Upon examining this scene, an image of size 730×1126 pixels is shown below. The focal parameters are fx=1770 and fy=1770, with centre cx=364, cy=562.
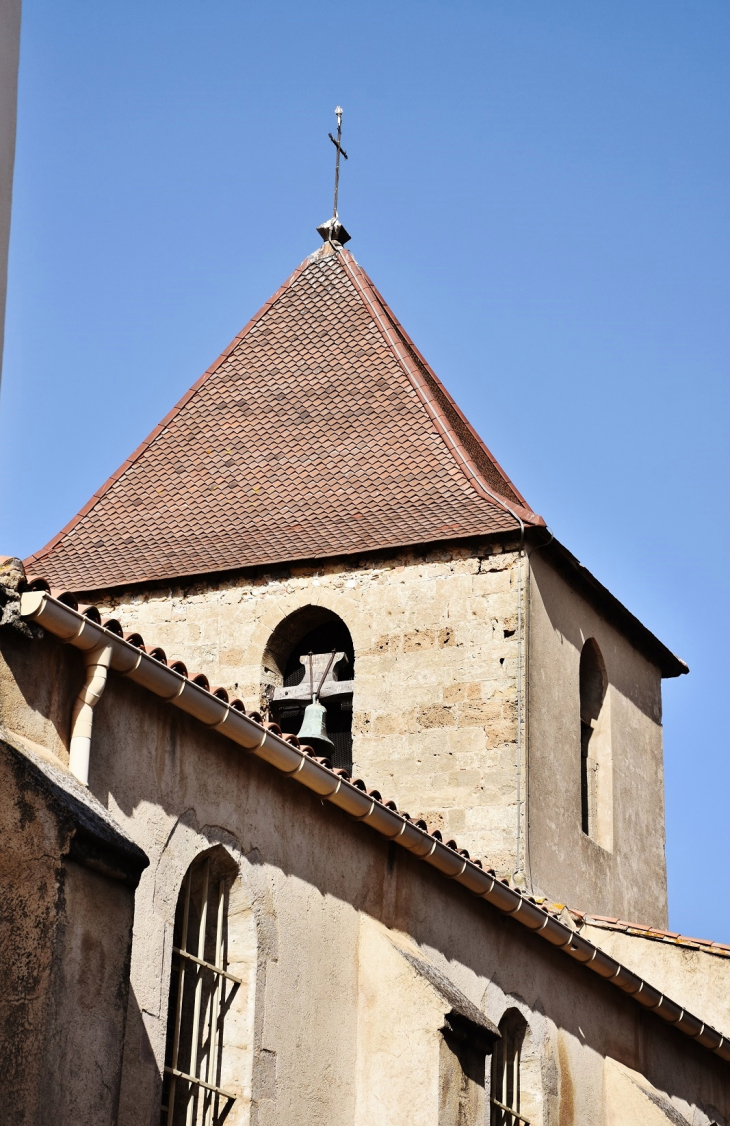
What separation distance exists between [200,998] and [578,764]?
7778 mm

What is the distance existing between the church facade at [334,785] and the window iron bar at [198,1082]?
3cm

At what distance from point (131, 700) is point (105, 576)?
8.21 meters

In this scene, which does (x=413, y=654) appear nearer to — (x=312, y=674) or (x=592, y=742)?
(x=312, y=674)

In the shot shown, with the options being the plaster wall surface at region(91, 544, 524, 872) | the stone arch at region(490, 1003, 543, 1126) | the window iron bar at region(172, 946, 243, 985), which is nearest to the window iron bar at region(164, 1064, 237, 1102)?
the window iron bar at region(172, 946, 243, 985)

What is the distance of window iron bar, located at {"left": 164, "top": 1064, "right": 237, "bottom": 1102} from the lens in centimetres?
918

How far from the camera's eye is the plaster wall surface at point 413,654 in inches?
606

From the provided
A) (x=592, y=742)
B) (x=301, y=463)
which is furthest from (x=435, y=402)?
(x=592, y=742)

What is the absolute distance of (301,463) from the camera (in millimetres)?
17766

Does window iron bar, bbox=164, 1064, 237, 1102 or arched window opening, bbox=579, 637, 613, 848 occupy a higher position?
arched window opening, bbox=579, 637, 613, 848

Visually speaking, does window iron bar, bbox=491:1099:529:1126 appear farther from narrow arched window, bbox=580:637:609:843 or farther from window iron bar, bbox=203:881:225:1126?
narrow arched window, bbox=580:637:609:843

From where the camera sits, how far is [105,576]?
56.4 feet

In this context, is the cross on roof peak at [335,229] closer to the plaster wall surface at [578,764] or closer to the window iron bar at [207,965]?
the plaster wall surface at [578,764]

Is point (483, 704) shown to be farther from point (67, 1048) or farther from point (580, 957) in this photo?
point (67, 1048)

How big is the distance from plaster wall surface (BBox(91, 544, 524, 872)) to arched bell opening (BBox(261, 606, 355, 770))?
0.13 meters
